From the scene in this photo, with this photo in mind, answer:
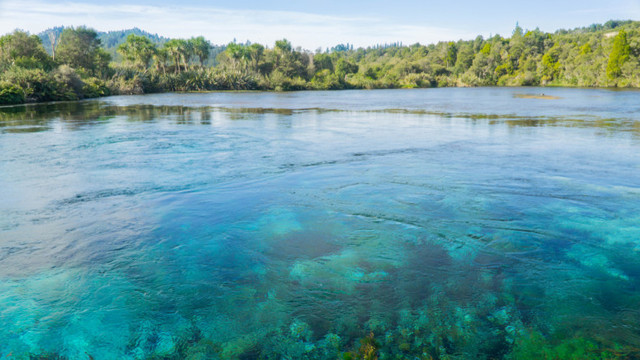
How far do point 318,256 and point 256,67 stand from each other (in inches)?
3739

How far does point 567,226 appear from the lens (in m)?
6.90

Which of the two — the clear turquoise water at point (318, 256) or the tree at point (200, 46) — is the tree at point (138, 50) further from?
the clear turquoise water at point (318, 256)

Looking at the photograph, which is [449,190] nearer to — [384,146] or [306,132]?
[384,146]

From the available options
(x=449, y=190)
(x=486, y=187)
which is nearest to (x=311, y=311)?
(x=449, y=190)

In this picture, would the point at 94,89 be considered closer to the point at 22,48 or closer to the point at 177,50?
the point at 22,48

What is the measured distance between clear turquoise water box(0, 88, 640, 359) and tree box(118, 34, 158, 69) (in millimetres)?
76912

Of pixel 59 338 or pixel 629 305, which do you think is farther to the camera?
pixel 629 305

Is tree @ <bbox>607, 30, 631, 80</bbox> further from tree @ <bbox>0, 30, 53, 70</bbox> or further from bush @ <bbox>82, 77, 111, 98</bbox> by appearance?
tree @ <bbox>0, 30, 53, 70</bbox>

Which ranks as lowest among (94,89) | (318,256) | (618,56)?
(318,256)

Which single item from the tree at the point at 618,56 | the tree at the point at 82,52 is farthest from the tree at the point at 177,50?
the tree at the point at 618,56

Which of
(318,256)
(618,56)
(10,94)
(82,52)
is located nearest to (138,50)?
(82,52)

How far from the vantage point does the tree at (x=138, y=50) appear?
8038 cm

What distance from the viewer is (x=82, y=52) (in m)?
74.6

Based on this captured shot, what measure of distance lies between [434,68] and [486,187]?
376 feet
